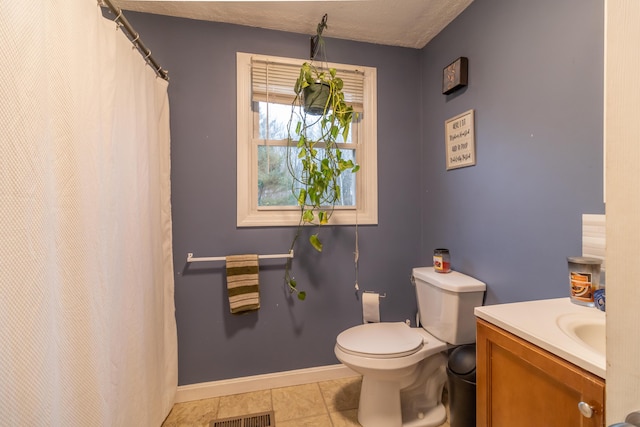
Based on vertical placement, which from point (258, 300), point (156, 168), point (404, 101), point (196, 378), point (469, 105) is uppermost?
point (404, 101)

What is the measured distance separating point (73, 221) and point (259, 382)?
144cm

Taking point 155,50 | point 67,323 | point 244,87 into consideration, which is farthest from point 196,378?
point 155,50

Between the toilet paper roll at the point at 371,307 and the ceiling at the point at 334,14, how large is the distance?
168 cm

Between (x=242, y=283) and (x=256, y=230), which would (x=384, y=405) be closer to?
(x=242, y=283)

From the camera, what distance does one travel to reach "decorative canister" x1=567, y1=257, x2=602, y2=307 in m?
0.95

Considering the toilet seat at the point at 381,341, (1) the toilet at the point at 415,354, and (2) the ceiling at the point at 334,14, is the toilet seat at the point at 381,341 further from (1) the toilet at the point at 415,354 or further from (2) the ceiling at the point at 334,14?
(2) the ceiling at the point at 334,14

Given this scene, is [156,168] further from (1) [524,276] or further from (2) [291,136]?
(1) [524,276]

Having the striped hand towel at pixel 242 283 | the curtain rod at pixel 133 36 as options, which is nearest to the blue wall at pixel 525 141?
the striped hand towel at pixel 242 283

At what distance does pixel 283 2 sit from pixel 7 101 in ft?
4.52

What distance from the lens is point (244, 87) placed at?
5.65ft

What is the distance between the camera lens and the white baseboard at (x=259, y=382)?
65.4 inches

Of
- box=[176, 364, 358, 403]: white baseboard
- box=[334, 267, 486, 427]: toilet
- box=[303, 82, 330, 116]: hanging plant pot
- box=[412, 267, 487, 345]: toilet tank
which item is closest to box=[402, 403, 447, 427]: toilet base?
box=[334, 267, 486, 427]: toilet

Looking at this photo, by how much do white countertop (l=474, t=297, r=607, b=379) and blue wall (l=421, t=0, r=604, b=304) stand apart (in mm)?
197

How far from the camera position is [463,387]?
4.00 ft
